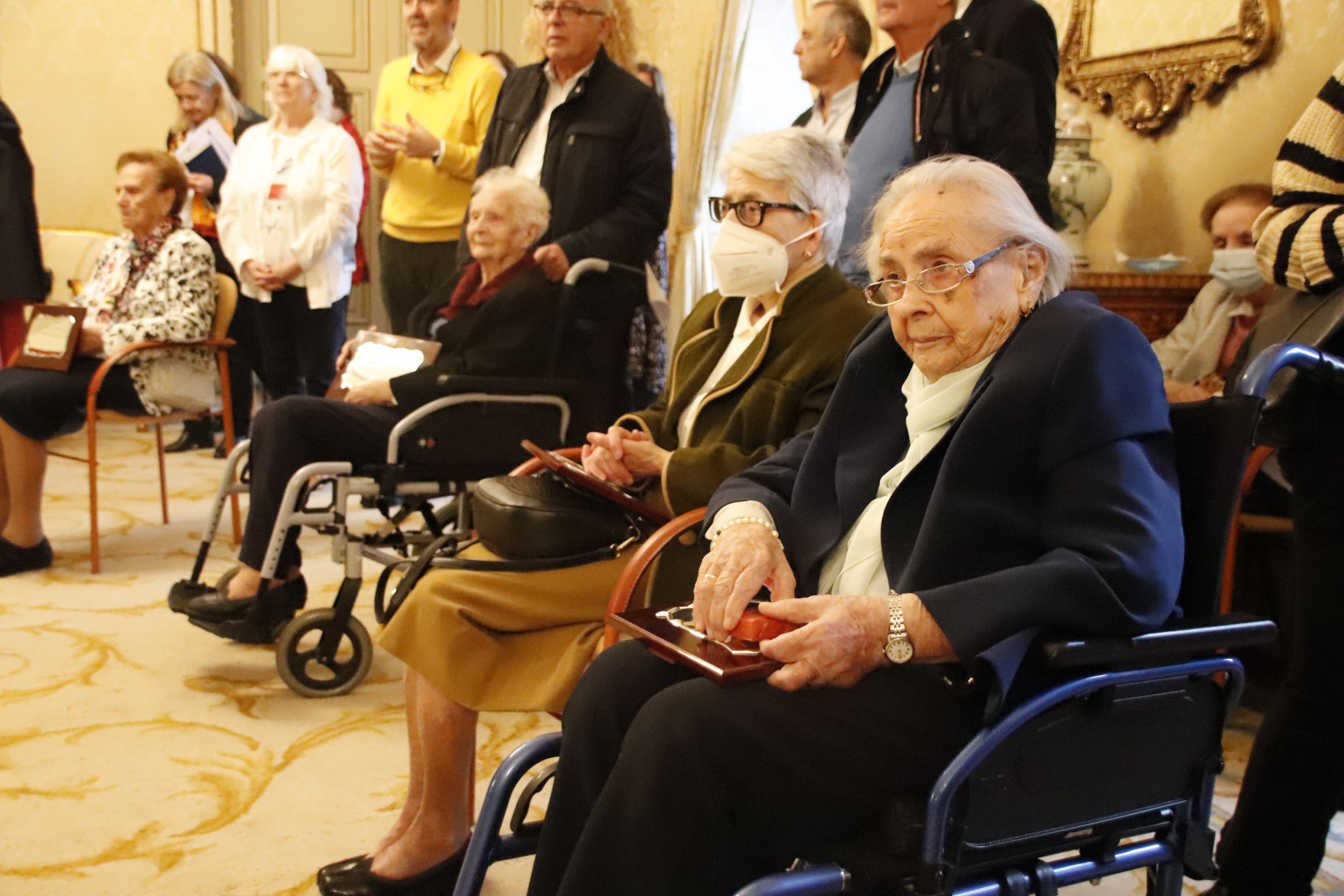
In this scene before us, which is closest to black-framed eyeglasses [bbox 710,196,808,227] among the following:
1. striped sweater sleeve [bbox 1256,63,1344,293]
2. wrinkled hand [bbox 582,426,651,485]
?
wrinkled hand [bbox 582,426,651,485]

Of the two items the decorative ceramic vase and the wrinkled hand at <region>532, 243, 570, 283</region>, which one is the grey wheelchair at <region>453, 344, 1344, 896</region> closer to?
the wrinkled hand at <region>532, 243, 570, 283</region>

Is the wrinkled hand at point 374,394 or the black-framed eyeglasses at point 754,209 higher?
the black-framed eyeglasses at point 754,209

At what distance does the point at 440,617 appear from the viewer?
1794mm

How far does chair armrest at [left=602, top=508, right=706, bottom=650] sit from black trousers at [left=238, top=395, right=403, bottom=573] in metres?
1.25

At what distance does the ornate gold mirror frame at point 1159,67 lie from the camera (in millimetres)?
3119

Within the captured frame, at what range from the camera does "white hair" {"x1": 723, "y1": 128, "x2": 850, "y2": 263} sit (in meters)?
2.08

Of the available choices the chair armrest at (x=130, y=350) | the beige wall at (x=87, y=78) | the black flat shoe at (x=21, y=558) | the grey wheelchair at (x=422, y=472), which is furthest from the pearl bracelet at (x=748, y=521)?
the beige wall at (x=87, y=78)

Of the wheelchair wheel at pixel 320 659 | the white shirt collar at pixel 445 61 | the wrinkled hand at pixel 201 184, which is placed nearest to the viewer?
the wheelchair wheel at pixel 320 659

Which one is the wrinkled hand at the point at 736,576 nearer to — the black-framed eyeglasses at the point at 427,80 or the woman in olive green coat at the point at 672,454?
the woman in olive green coat at the point at 672,454

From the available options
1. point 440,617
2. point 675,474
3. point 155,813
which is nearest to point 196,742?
point 155,813

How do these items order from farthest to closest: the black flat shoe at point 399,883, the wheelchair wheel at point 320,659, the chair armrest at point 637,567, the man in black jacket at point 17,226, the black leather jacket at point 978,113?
1. the man in black jacket at point 17,226
2. the wheelchair wheel at point 320,659
3. the black leather jacket at point 978,113
4. the black flat shoe at point 399,883
5. the chair armrest at point 637,567

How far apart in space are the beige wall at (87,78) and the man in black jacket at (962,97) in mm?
5103

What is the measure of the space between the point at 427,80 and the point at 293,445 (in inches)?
82.1

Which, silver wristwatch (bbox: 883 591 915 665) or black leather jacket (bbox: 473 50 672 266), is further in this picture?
black leather jacket (bbox: 473 50 672 266)
